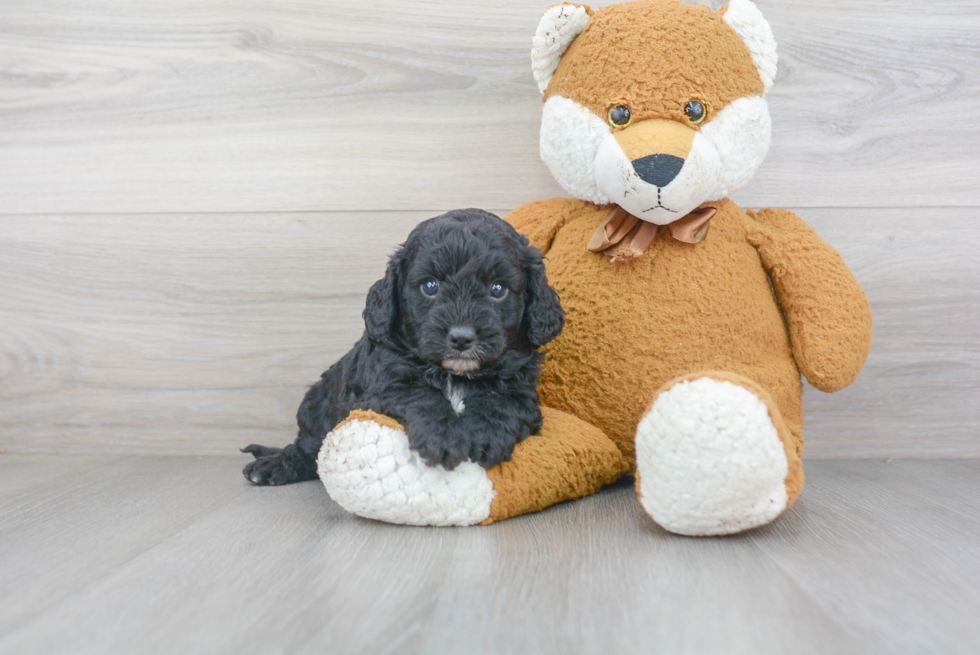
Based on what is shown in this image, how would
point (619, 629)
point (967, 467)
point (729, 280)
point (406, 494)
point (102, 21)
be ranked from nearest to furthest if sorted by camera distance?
point (619, 629), point (406, 494), point (729, 280), point (967, 467), point (102, 21)

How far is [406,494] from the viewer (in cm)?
123

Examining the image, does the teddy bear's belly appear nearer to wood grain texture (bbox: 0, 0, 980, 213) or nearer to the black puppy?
the black puppy

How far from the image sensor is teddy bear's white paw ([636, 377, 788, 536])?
3.63ft

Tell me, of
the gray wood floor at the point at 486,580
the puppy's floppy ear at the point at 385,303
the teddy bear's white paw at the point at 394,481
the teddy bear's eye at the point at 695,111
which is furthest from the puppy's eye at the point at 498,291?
the teddy bear's eye at the point at 695,111

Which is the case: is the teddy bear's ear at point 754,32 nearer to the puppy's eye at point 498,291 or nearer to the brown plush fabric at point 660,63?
the brown plush fabric at point 660,63

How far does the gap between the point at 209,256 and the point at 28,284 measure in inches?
20.0

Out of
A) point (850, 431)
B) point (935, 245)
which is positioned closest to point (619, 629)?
point (850, 431)

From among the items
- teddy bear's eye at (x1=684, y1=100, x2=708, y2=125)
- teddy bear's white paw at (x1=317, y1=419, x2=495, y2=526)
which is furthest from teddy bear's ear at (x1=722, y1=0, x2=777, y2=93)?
teddy bear's white paw at (x1=317, y1=419, x2=495, y2=526)

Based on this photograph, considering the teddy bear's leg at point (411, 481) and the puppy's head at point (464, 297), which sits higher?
the puppy's head at point (464, 297)

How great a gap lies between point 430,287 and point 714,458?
54cm

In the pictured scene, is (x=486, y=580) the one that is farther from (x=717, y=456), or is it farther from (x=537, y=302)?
(x=537, y=302)

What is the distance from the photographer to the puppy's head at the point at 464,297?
4.06 ft

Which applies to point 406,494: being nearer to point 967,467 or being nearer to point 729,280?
point 729,280

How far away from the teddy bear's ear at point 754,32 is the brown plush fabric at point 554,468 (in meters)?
0.79
